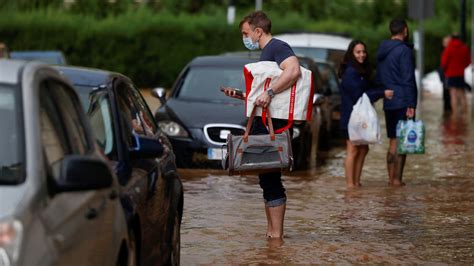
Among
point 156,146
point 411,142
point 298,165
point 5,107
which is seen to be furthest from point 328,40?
point 5,107

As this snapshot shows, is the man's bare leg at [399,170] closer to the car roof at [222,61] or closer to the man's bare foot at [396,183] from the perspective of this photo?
the man's bare foot at [396,183]

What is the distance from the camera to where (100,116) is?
28.2ft

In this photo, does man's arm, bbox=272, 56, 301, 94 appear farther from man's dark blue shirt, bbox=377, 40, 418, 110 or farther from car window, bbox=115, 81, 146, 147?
man's dark blue shirt, bbox=377, 40, 418, 110

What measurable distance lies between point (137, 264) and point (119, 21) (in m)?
37.3

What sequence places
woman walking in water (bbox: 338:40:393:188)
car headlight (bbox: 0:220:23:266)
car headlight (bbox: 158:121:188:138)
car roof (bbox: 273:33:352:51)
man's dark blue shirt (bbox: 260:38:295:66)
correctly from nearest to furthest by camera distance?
car headlight (bbox: 0:220:23:266), man's dark blue shirt (bbox: 260:38:295:66), woman walking in water (bbox: 338:40:393:188), car headlight (bbox: 158:121:188:138), car roof (bbox: 273:33:352:51)

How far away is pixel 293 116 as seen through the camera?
1118 cm

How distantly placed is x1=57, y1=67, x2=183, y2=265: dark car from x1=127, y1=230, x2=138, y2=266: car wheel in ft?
0.07

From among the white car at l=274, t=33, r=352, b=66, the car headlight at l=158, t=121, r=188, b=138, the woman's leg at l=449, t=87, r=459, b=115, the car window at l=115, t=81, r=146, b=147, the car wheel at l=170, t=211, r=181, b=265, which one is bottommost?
the woman's leg at l=449, t=87, r=459, b=115

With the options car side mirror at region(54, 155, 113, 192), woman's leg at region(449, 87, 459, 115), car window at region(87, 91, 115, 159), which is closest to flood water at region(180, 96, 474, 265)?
car window at region(87, 91, 115, 159)

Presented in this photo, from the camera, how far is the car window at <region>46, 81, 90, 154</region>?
22.6 feet

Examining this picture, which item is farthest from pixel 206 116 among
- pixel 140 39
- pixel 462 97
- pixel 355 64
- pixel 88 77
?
pixel 140 39

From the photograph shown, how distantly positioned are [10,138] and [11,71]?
42 cm

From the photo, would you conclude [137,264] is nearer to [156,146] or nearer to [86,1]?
[156,146]

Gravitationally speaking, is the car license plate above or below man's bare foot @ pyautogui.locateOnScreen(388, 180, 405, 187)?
above
